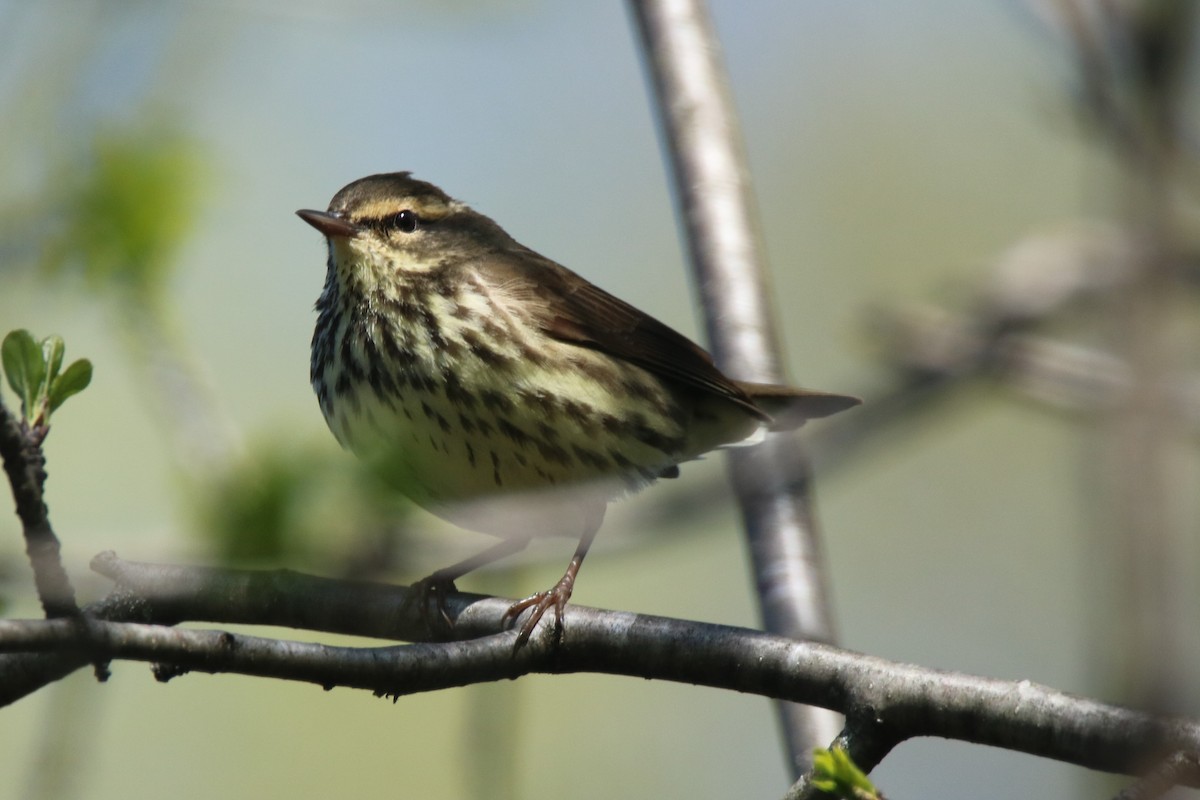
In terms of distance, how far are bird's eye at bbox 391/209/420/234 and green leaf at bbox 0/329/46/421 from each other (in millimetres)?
3414

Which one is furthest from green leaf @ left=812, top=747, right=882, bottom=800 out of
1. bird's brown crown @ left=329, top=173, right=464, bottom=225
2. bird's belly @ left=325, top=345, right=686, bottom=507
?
bird's brown crown @ left=329, top=173, right=464, bottom=225

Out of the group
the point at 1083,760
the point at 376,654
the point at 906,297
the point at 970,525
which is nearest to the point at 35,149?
the point at 376,654

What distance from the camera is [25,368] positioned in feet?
9.24

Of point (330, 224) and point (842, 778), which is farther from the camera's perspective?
point (330, 224)

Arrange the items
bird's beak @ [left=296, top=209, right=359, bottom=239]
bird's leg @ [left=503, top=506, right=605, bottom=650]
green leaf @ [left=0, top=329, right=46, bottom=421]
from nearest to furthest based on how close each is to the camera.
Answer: green leaf @ [left=0, top=329, right=46, bottom=421] → bird's leg @ [left=503, top=506, right=605, bottom=650] → bird's beak @ [left=296, top=209, right=359, bottom=239]

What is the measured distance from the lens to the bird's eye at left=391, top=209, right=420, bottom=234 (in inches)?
244

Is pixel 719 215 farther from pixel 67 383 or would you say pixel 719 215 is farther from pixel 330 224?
pixel 67 383

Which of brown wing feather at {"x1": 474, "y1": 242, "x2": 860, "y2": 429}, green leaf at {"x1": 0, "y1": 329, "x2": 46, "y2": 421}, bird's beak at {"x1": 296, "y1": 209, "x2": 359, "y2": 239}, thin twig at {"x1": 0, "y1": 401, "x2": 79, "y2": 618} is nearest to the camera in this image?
thin twig at {"x1": 0, "y1": 401, "x2": 79, "y2": 618}

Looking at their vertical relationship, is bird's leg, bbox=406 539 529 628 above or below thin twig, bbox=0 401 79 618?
below

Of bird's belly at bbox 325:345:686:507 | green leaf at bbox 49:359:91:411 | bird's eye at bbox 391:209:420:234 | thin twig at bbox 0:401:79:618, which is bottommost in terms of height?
bird's belly at bbox 325:345:686:507

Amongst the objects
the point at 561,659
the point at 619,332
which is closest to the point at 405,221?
the point at 619,332

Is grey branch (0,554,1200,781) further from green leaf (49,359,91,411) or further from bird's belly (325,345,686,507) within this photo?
bird's belly (325,345,686,507)

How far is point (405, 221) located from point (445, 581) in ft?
6.76

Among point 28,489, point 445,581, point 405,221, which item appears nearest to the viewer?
point 28,489
